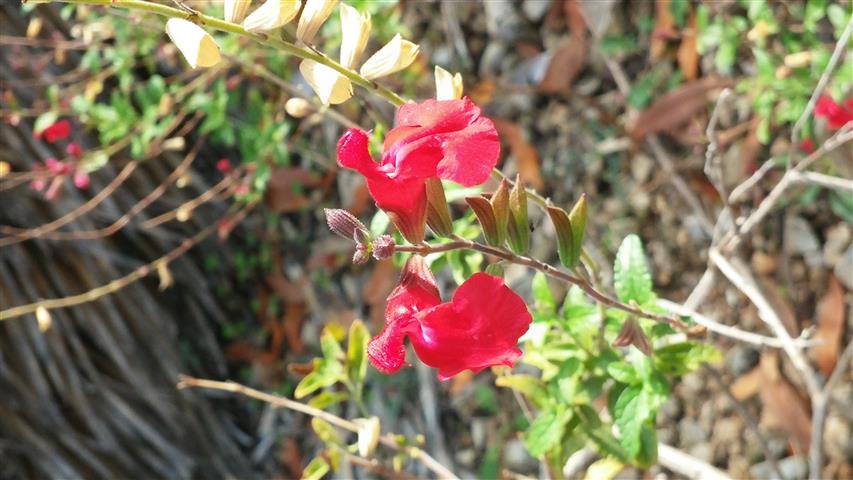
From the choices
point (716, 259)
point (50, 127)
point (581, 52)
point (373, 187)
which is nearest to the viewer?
point (373, 187)

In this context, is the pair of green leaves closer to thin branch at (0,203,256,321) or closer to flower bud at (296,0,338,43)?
thin branch at (0,203,256,321)

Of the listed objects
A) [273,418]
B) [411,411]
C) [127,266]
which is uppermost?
[127,266]

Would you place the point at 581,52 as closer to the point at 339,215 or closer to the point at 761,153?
the point at 761,153

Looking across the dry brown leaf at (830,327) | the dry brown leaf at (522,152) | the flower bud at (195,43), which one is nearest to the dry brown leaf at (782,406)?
the dry brown leaf at (830,327)

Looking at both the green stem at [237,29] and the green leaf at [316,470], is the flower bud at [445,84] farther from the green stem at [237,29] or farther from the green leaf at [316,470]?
the green leaf at [316,470]

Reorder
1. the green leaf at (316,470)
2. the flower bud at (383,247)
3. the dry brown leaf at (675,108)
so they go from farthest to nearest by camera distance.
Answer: the dry brown leaf at (675,108) → the green leaf at (316,470) → the flower bud at (383,247)

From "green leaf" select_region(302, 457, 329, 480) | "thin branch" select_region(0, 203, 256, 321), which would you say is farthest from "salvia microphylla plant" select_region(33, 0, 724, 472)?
"thin branch" select_region(0, 203, 256, 321)

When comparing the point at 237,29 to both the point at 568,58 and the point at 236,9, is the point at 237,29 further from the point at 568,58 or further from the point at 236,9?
the point at 568,58

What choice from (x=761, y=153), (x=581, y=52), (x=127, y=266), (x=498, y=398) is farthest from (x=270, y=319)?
(x=761, y=153)
